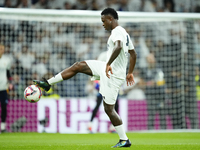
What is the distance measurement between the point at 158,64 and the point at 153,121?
79.5 inches

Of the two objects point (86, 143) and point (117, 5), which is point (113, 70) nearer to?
point (86, 143)

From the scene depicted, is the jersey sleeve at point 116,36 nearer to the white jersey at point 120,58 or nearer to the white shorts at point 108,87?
the white jersey at point 120,58

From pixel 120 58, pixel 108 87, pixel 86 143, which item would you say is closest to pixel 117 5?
pixel 86 143

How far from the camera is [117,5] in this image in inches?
547

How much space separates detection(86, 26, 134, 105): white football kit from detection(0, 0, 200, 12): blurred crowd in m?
8.64

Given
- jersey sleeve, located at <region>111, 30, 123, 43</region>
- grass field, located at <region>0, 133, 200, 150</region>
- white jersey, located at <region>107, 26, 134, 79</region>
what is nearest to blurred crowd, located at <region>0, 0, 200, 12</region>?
grass field, located at <region>0, 133, 200, 150</region>

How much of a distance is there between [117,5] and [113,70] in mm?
9201

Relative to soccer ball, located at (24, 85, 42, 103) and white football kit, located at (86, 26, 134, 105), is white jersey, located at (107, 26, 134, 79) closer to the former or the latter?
white football kit, located at (86, 26, 134, 105)

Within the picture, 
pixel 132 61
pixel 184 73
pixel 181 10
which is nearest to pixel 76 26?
pixel 184 73

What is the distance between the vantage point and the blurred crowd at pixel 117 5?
13625 mm

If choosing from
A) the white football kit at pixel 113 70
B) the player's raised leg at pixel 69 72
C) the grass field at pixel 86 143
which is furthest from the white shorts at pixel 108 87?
the grass field at pixel 86 143

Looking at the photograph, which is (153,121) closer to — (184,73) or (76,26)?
(184,73)

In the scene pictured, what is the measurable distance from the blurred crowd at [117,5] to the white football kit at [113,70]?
8.64 meters

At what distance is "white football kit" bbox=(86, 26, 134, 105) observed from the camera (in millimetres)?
5031
